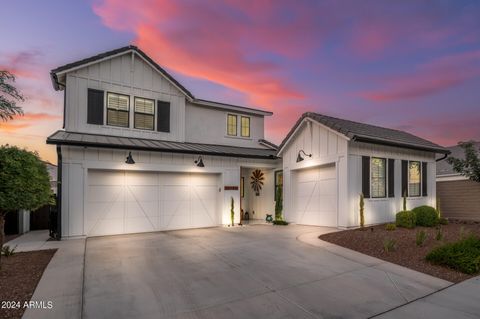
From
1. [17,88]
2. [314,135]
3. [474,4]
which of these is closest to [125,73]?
[17,88]

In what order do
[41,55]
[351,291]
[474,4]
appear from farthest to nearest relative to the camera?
[41,55] < [474,4] < [351,291]

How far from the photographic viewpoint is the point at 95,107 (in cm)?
1239

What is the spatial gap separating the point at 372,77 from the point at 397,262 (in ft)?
37.8

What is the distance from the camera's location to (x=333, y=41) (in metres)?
13.2

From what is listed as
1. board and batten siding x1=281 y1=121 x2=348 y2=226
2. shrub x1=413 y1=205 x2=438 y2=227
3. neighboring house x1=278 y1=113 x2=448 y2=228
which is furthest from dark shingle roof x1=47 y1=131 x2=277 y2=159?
shrub x1=413 y1=205 x2=438 y2=227

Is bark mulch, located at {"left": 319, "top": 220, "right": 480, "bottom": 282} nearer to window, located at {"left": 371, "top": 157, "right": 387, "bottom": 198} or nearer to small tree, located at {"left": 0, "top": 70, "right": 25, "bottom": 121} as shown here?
window, located at {"left": 371, "top": 157, "right": 387, "bottom": 198}

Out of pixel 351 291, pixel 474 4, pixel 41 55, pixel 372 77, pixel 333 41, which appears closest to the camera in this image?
pixel 351 291

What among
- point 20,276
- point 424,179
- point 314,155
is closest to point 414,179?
point 424,179

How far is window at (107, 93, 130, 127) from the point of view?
12.8 meters

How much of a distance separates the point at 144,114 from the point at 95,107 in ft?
7.07

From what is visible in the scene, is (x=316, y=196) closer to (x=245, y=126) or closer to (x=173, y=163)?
(x=245, y=126)

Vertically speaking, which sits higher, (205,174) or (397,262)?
(205,174)

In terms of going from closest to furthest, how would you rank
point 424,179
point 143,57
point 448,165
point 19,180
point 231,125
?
1. point 19,180
2. point 143,57
3. point 424,179
4. point 231,125
5. point 448,165

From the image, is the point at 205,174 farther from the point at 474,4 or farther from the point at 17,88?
the point at 474,4
